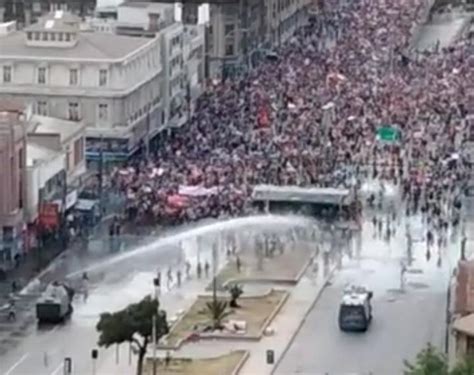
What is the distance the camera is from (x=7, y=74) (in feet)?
317

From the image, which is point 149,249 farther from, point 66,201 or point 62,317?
point 62,317

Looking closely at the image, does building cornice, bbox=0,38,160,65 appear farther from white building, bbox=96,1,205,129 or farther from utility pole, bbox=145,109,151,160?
white building, bbox=96,1,205,129

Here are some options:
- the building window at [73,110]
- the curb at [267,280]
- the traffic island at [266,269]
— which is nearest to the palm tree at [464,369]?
the traffic island at [266,269]

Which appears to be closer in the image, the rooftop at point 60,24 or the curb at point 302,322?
the curb at point 302,322

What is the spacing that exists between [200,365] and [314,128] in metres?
38.9

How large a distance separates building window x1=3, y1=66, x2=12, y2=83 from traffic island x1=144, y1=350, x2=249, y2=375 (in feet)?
111

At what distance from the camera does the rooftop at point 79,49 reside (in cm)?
9612

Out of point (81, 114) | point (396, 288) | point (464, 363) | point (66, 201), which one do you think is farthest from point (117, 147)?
point (464, 363)

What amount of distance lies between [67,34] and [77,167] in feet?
30.3

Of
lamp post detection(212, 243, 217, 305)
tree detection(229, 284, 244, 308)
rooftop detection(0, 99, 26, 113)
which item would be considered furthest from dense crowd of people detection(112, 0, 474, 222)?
tree detection(229, 284, 244, 308)

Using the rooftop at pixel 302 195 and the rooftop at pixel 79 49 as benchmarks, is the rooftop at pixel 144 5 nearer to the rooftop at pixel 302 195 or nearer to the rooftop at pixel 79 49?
the rooftop at pixel 79 49

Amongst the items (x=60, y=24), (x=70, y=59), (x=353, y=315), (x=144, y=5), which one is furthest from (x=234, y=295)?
(x=144, y=5)

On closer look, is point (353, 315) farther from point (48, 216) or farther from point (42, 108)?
point (42, 108)

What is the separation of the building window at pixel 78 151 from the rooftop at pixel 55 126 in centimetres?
38
